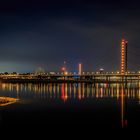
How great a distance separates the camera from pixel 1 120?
54.2 feet

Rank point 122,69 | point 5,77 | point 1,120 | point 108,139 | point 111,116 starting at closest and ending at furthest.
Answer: point 108,139 → point 1,120 → point 111,116 → point 122,69 → point 5,77

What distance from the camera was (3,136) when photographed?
1277 cm

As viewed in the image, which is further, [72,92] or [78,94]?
[72,92]

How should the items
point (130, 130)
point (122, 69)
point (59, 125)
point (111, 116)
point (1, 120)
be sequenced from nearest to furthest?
point (130, 130), point (59, 125), point (1, 120), point (111, 116), point (122, 69)

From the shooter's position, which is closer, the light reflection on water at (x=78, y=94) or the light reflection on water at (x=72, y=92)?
the light reflection on water at (x=78, y=94)

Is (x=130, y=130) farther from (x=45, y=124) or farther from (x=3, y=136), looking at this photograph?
(x=3, y=136)

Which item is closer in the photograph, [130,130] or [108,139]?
[108,139]

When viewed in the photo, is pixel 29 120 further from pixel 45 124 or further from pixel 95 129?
pixel 95 129

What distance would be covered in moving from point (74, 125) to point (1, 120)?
3877mm

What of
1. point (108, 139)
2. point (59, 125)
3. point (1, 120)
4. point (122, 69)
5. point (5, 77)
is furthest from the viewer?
point (5, 77)

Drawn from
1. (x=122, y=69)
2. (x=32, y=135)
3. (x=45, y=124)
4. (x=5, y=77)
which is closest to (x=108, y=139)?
(x=32, y=135)

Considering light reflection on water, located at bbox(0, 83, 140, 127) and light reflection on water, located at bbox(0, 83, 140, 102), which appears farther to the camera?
light reflection on water, located at bbox(0, 83, 140, 102)

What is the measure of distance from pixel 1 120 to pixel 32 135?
13.6 feet

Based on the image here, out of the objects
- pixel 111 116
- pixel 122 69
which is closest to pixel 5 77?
pixel 122 69
